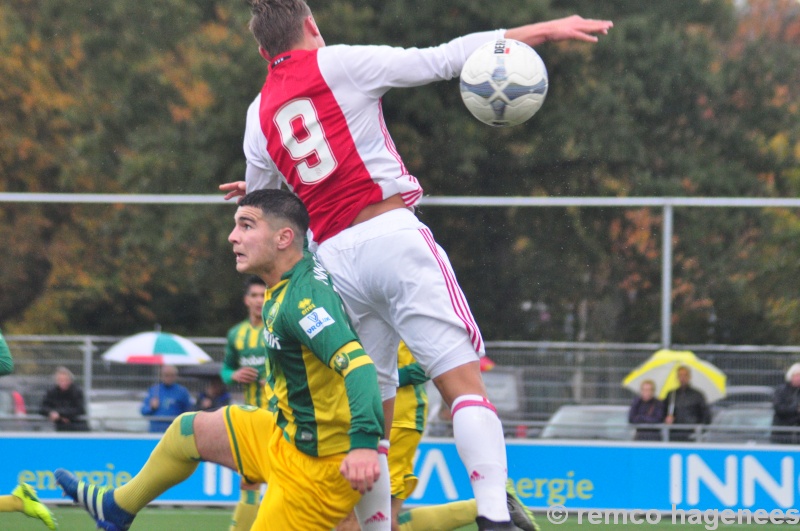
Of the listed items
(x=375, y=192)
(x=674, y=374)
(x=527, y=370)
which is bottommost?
(x=375, y=192)

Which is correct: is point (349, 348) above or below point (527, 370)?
below

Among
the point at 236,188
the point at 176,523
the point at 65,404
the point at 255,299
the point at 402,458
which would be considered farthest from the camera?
the point at 65,404

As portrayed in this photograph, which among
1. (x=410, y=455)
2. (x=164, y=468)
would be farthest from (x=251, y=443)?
(x=410, y=455)

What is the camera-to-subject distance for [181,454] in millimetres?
4535

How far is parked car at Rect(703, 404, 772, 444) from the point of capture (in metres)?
10.2

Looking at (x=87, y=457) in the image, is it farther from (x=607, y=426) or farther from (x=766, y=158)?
(x=766, y=158)

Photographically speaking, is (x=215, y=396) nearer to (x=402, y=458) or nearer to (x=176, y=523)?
(x=176, y=523)

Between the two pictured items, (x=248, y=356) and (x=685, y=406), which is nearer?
(x=248, y=356)

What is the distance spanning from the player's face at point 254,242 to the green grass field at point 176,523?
409 centimetres

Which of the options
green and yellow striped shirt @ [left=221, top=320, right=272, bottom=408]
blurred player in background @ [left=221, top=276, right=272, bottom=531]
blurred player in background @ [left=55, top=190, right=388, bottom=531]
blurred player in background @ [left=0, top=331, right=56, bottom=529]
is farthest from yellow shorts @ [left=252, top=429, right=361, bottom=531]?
green and yellow striped shirt @ [left=221, top=320, right=272, bottom=408]

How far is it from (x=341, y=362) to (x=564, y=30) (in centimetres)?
144

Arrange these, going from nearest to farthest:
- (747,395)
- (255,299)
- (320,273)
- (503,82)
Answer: (320,273), (503,82), (255,299), (747,395)

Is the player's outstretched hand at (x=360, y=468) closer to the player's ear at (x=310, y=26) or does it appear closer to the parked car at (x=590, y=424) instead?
the player's ear at (x=310, y=26)

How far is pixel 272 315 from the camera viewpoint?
14.2ft
